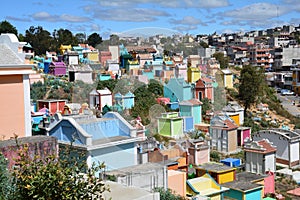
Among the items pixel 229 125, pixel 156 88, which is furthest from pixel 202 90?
pixel 229 125

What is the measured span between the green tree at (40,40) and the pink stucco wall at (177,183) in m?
25.6

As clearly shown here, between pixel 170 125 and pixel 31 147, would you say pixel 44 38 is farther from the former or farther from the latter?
pixel 31 147

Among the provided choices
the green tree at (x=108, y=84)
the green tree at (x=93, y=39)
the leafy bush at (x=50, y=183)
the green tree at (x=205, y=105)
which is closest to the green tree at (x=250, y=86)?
the green tree at (x=205, y=105)

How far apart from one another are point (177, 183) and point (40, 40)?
90.7 feet

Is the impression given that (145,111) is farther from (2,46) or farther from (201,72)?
(2,46)

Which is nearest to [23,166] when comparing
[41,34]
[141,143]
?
[141,143]

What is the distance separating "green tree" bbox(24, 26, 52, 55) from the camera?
3328 cm

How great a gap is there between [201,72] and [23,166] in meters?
19.2

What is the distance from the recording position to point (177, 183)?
29.3 ft

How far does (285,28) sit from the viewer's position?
2527 inches

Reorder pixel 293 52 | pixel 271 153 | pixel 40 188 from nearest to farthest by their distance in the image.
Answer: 1. pixel 40 188
2. pixel 271 153
3. pixel 293 52

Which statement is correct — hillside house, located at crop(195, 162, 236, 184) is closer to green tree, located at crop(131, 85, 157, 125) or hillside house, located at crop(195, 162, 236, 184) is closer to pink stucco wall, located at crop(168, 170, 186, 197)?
pink stucco wall, located at crop(168, 170, 186, 197)

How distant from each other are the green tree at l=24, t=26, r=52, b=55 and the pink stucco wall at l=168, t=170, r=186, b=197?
25.6 meters

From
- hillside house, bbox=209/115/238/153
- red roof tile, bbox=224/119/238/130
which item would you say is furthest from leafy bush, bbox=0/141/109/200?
red roof tile, bbox=224/119/238/130
